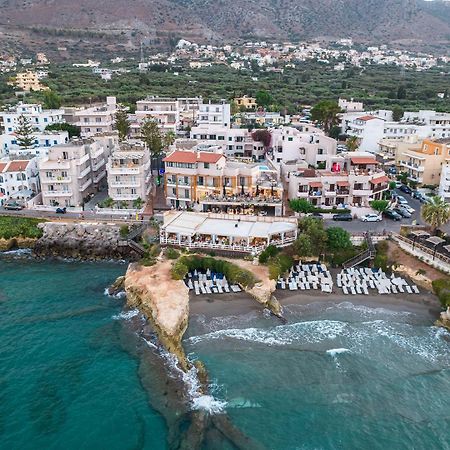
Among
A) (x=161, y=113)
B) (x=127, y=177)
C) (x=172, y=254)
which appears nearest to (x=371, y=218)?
(x=172, y=254)

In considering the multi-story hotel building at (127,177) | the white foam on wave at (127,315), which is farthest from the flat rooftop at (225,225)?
the white foam on wave at (127,315)

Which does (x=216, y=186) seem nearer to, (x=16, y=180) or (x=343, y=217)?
(x=343, y=217)

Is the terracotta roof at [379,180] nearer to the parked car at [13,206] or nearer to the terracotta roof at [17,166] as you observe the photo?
the parked car at [13,206]

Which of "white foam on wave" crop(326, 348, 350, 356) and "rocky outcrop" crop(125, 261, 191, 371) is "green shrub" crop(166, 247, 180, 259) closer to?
"rocky outcrop" crop(125, 261, 191, 371)

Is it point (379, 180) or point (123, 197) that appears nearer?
point (379, 180)

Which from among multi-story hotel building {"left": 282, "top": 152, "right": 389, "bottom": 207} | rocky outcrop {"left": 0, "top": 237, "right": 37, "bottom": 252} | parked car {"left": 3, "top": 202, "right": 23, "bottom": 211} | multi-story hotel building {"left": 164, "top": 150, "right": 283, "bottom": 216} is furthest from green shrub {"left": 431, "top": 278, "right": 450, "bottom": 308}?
parked car {"left": 3, "top": 202, "right": 23, "bottom": 211}

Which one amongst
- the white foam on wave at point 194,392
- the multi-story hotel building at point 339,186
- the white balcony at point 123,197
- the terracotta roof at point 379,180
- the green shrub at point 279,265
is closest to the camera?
the white foam on wave at point 194,392

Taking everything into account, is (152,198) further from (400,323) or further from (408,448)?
(408,448)
